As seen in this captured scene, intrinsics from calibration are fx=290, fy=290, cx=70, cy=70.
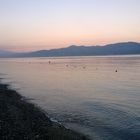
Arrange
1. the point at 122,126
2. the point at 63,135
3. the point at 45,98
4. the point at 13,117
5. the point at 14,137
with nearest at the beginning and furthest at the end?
the point at 14,137 → the point at 63,135 → the point at 13,117 → the point at 122,126 → the point at 45,98

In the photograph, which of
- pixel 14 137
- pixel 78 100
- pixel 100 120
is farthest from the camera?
pixel 78 100

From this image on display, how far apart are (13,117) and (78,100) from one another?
17427 millimetres

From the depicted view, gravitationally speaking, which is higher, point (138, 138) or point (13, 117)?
point (13, 117)

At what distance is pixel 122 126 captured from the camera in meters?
24.6

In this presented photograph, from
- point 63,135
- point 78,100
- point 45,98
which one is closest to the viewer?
point 63,135

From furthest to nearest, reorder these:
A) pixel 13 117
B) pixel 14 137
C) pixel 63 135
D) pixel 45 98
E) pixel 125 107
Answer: pixel 45 98
pixel 125 107
pixel 13 117
pixel 63 135
pixel 14 137

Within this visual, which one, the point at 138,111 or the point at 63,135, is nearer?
the point at 63,135

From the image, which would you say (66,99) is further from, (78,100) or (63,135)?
(63,135)

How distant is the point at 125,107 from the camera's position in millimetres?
32344

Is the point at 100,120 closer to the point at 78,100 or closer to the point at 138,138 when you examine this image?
the point at 138,138

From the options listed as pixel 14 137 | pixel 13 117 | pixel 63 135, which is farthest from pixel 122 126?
pixel 14 137

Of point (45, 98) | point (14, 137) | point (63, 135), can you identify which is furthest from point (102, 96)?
point (14, 137)

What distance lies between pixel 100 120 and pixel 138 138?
6.00 metres

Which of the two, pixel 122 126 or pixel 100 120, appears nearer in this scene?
pixel 122 126
